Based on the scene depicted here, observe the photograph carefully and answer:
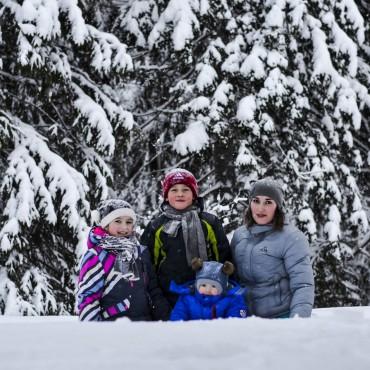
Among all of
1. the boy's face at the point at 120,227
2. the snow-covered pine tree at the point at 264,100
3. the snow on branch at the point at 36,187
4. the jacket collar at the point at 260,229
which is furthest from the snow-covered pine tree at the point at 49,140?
the jacket collar at the point at 260,229

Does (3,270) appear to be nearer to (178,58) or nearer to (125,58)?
(125,58)

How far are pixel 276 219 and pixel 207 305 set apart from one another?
745 millimetres

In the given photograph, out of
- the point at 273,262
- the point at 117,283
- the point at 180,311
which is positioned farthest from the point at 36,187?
the point at 273,262

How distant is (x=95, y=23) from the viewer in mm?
10477

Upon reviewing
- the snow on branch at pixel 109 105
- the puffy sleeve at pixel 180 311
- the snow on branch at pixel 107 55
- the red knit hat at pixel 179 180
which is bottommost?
the puffy sleeve at pixel 180 311

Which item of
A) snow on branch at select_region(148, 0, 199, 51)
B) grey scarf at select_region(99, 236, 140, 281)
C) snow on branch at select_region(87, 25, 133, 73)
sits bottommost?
grey scarf at select_region(99, 236, 140, 281)

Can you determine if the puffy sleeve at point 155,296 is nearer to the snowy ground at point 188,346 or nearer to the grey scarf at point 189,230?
the grey scarf at point 189,230

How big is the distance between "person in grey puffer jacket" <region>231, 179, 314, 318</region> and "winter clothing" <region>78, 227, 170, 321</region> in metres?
0.61

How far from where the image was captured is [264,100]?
365 inches

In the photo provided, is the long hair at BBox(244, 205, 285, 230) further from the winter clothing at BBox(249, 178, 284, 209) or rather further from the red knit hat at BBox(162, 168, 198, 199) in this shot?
the red knit hat at BBox(162, 168, 198, 199)

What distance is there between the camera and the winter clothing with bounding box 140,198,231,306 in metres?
4.20

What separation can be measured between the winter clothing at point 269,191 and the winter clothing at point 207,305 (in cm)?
65

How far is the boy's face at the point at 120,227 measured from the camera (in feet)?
13.8

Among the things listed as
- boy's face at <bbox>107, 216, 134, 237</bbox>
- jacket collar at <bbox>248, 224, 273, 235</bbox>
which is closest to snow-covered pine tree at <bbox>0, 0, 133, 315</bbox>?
boy's face at <bbox>107, 216, 134, 237</bbox>
